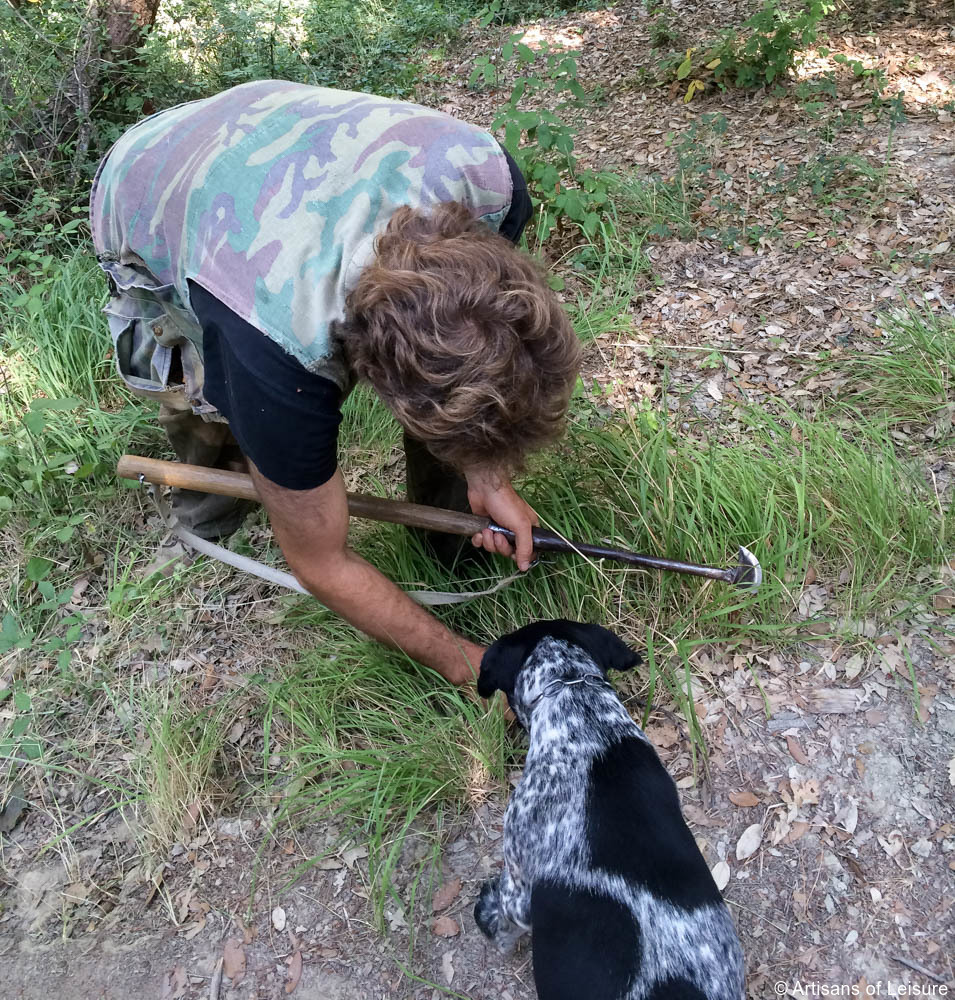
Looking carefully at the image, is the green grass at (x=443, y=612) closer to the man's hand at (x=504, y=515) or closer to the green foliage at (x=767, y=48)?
the man's hand at (x=504, y=515)

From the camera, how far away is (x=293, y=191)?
1699 mm

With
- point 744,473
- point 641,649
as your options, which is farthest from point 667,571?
point 744,473

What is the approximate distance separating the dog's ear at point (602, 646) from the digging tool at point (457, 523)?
30cm

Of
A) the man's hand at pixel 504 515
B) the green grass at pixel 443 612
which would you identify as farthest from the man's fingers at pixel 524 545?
the green grass at pixel 443 612

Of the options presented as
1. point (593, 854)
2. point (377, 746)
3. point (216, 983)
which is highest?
point (593, 854)

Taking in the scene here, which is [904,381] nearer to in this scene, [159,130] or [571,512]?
[571,512]

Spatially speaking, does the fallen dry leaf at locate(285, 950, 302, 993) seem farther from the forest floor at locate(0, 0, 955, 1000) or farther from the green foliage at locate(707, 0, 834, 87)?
the green foliage at locate(707, 0, 834, 87)

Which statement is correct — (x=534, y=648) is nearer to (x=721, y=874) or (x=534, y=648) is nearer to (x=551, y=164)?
(x=721, y=874)

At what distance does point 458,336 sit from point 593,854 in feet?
4.27

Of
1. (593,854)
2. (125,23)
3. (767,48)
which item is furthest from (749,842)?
(125,23)

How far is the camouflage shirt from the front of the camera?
5.35ft

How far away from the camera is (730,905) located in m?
2.03

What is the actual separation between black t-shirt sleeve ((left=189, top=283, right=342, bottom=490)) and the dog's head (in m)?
0.78

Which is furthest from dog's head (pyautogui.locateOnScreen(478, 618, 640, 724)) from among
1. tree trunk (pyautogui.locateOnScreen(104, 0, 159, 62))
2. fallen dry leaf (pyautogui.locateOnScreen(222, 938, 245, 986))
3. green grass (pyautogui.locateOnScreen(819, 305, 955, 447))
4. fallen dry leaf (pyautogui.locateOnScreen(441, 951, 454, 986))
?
tree trunk (pyautogui.locateOnScreen(104, 0, 159, 62))
